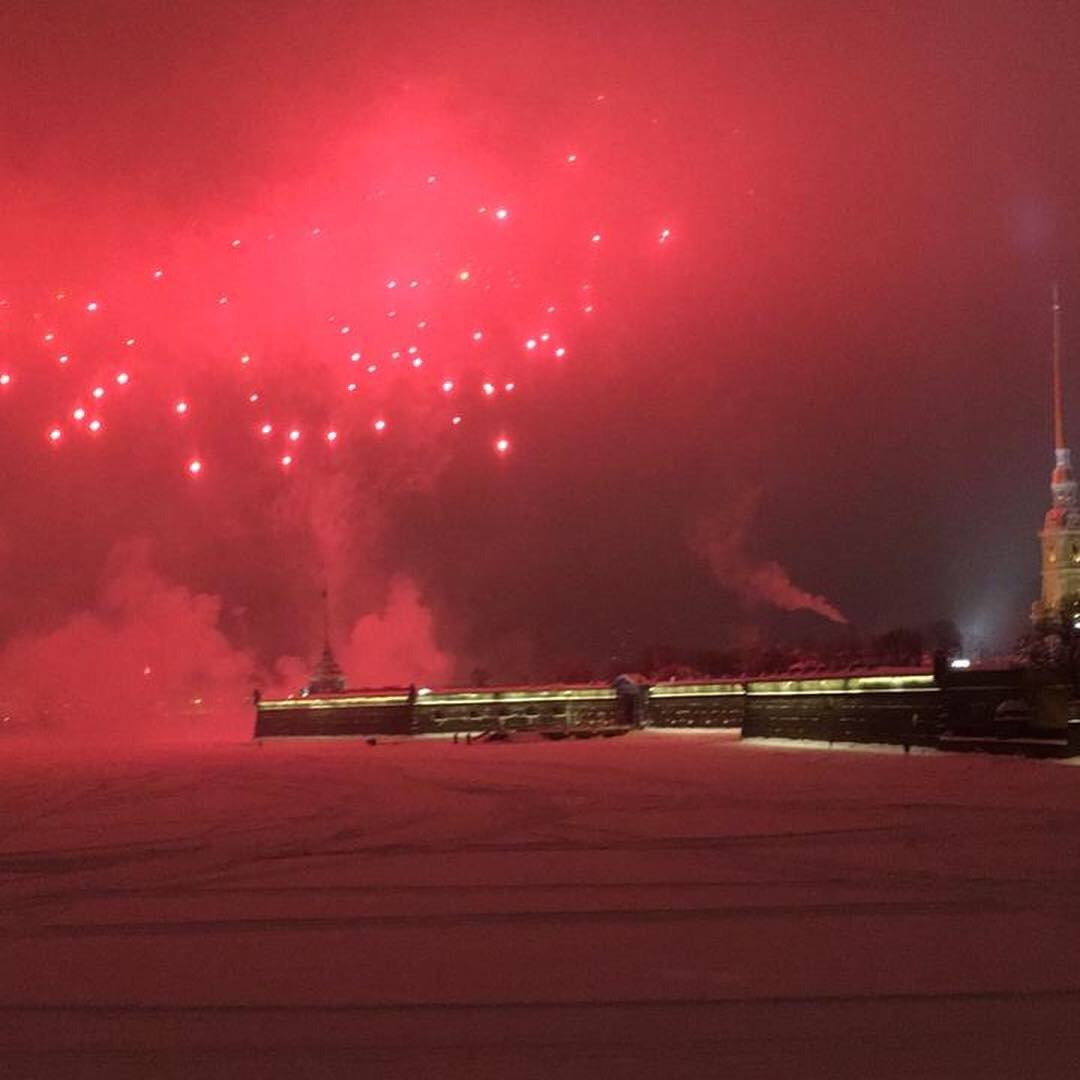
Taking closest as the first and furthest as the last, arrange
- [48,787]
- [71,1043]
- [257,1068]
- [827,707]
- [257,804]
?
[257,1068] → [71,1043] → [257,804] → [48,787] → [827,707]

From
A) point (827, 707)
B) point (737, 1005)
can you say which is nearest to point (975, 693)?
point (827, 707)

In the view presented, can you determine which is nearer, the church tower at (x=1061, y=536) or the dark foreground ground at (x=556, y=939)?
the dark foreground ground at (x=556, y=939)

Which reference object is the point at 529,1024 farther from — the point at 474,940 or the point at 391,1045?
the point at 474,940

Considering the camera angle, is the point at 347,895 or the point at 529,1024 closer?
the point at 529,1024

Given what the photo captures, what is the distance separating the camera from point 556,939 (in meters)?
6.73

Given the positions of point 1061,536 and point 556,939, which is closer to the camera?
point 556,939

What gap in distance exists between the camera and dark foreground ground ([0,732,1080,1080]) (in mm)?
4918

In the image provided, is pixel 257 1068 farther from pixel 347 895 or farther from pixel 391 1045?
pixel 347 895

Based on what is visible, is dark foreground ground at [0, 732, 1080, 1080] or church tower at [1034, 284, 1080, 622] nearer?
dark foreground ground at [0, 732, 1080, 1080]

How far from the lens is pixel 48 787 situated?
61.8ft

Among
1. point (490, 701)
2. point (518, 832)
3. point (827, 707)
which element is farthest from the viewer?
point (490, 701)

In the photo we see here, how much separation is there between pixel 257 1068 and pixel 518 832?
21.8ft

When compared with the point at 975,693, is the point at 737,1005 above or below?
below

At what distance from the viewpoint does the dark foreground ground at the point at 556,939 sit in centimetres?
492
